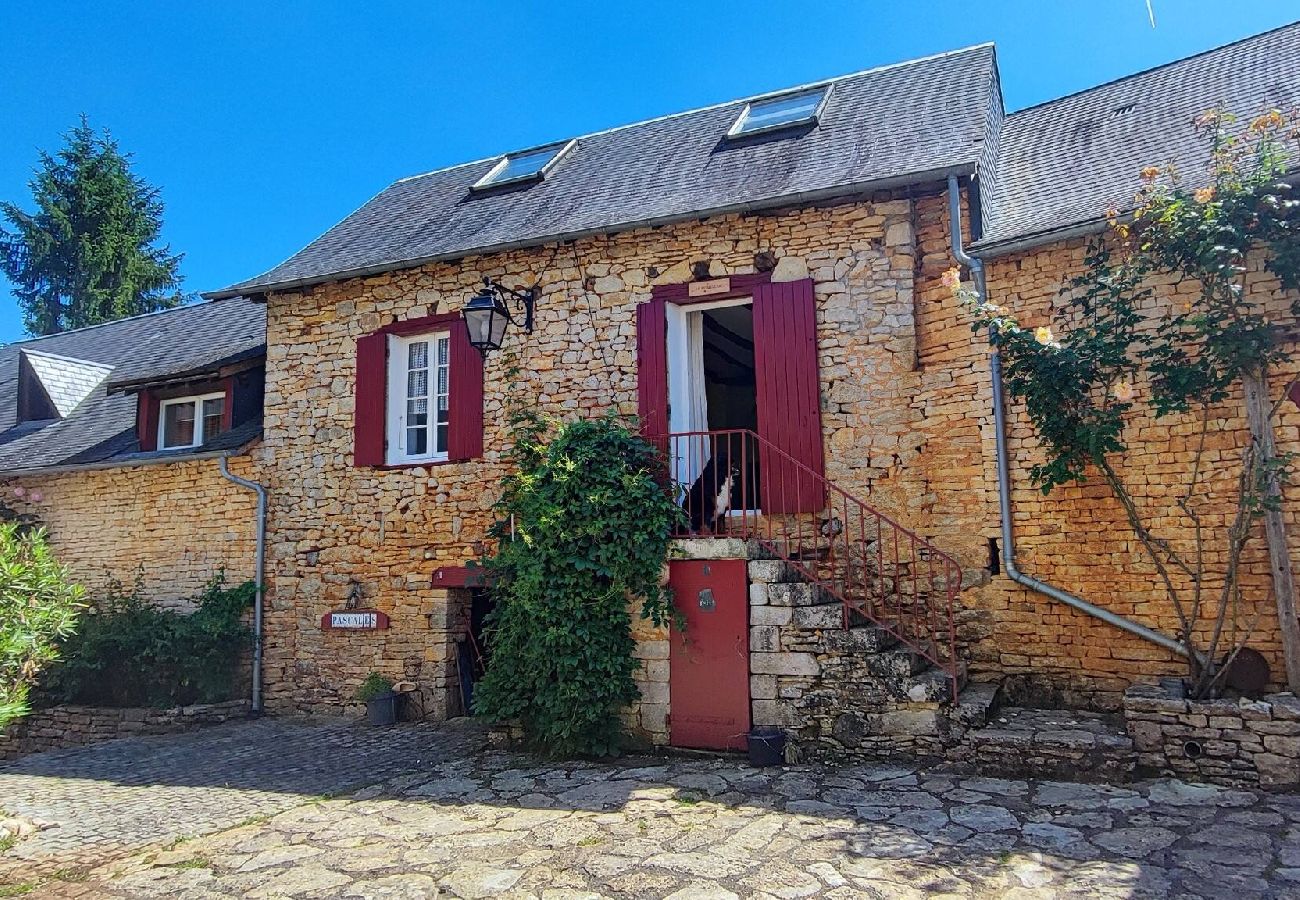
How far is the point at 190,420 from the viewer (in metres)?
10.6

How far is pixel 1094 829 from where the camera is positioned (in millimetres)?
4359

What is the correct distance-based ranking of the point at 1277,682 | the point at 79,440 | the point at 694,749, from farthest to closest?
the point at 79,440
the point at 694,749
the point at 1277,682

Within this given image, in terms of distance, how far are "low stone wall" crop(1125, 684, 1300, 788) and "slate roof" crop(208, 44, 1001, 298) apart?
4.02 metres

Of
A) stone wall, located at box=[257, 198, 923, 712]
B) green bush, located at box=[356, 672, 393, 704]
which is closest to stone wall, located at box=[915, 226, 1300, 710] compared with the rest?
stone wall, located at box=[257, 198, 923, 712]

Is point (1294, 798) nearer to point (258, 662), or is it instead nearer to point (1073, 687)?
point (1073, 687)

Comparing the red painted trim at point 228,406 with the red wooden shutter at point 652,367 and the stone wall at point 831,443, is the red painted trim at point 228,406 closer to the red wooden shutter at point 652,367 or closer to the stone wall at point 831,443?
the stone wall at point 831,443

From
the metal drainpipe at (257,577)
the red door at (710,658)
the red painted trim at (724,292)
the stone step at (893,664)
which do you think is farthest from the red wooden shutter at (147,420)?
the stone step at (893,664)

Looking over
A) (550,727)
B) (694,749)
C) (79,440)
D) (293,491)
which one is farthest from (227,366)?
(694,749)

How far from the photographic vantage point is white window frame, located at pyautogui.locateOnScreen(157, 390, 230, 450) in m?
10.4

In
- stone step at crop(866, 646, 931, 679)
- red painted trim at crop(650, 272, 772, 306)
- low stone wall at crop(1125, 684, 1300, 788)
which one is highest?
red painted trim at crop(650, 272, 772, 306)

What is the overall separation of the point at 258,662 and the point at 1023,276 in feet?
27.4

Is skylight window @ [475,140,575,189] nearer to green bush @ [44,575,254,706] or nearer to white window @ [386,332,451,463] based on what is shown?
white window @ [386,332,451,463]

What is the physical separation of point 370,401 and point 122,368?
22.6 feet

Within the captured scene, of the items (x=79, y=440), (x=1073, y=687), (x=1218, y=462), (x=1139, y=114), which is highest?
(x=1139, y=114)
